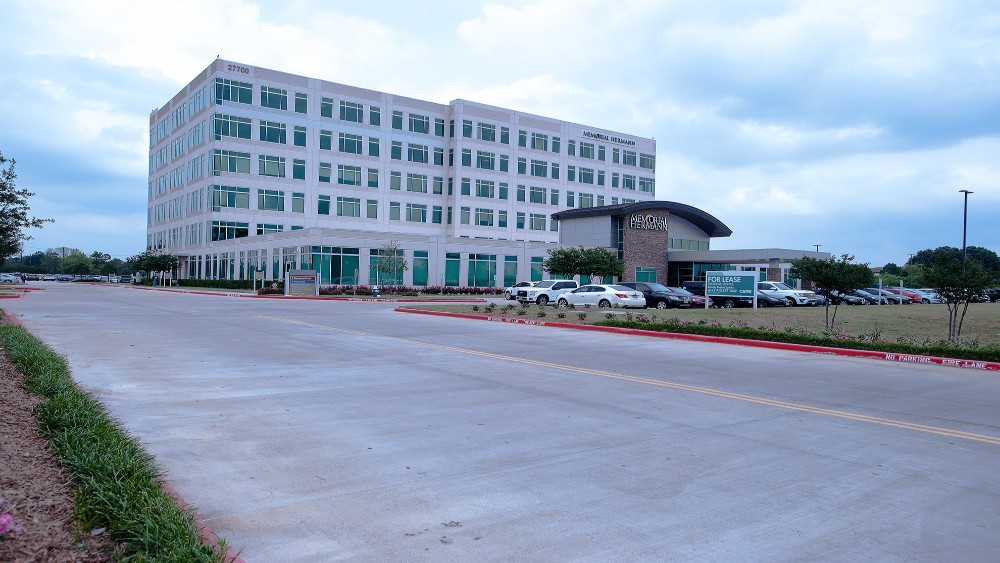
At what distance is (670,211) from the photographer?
65.3 m

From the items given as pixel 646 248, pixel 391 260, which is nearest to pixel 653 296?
pixel 391 260

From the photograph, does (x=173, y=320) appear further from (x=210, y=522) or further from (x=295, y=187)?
(x=295, y=187)

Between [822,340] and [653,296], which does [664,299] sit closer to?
[653,296]

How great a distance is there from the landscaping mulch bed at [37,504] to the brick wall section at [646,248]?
57.8 metres

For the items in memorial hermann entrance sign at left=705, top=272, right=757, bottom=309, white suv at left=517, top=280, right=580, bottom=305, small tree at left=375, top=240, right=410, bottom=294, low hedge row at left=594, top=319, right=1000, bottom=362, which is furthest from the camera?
small tree at left=375, top=240, right=410, bottom=294

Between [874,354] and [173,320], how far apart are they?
20.7 m

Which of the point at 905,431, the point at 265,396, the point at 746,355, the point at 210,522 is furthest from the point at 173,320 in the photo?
the point at 905,431

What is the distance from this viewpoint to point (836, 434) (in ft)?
25.4

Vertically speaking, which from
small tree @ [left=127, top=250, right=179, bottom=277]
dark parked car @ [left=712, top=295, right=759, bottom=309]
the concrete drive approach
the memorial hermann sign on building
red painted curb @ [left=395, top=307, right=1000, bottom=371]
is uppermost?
the memorial hermann sign on building

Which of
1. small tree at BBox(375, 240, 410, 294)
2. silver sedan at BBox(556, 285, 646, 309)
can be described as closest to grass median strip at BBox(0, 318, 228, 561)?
silver sedan at BBox(556, 285, 646, 309)

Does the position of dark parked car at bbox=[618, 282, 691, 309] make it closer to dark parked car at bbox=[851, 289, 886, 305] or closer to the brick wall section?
dark parked car at bbox=[851, 289, 886, 305]

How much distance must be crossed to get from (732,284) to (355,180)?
45893 millimetres

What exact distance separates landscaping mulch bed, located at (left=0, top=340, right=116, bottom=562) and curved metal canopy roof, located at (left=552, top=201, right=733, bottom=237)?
187 ft

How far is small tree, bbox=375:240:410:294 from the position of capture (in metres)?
53.5
